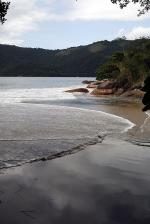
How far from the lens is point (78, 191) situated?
24.8 feet

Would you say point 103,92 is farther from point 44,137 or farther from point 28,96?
point 44,137

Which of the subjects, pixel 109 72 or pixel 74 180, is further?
pixel 109 72

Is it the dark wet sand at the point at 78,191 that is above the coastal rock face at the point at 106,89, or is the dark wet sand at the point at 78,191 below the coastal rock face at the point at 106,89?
above

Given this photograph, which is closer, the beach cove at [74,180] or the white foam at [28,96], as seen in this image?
the beach cove at [74,180]

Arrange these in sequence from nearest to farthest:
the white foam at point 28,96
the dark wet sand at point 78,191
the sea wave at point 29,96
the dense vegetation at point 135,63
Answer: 1. the dark wet sand at point 78,191
2. the sea wave at point 29,96
3. the white foam at point 28,96
4. the dense vegetation at point 135,63

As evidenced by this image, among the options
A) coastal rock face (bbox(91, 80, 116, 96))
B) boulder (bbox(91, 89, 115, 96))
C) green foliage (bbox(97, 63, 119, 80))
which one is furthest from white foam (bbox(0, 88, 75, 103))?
green foliage (bbox(97, 63, 119, 80))

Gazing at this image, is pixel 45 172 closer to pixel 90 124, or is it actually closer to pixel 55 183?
pixel 55 183

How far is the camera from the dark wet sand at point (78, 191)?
20.7ft

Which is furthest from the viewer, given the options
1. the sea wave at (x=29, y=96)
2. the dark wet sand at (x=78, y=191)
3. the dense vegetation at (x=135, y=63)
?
the dense vegetation at (x=135, y=63)

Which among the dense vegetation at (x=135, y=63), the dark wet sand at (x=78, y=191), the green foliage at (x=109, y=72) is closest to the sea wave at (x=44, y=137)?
the dark wet sand at (x=78, y=191)

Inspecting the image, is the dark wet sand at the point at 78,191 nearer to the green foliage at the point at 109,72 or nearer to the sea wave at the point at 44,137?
the sea wave at the point at 44,137

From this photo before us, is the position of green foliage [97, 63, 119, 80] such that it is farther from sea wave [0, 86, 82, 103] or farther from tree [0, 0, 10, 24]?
tree [0, 0, 10, 24]

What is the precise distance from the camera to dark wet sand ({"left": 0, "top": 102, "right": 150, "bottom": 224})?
630cm

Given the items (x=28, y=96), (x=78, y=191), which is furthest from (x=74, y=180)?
(x=28, y=96)
